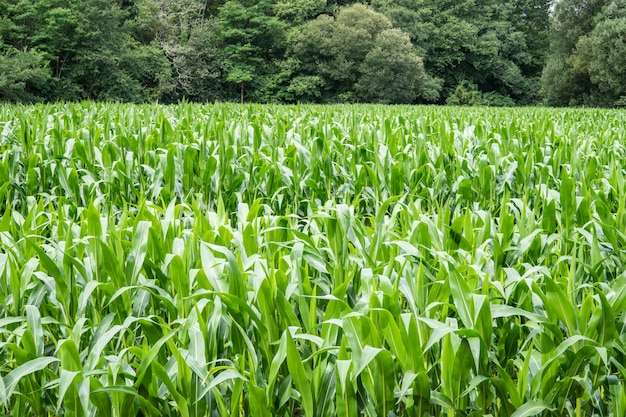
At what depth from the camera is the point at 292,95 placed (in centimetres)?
3841

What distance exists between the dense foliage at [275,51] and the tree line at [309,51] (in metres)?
0.09

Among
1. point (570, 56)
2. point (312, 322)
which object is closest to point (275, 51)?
point (570, 56)

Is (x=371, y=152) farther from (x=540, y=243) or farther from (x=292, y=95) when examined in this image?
(x=292, y=95)

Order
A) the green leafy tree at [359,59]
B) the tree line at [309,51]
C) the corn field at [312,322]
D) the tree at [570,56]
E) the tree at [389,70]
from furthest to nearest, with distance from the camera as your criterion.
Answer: the tree at [570,56], the green leafy tree at [359,59], the tree at [389,70], the tree line at [309,51], the corn field at [312,322]

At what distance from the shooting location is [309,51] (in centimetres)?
3853

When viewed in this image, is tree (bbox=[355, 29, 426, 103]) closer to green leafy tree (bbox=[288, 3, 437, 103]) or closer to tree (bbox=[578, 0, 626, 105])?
green leafy tree (bbox=[288, 3, 437, 103])

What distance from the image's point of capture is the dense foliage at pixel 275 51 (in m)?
27.7

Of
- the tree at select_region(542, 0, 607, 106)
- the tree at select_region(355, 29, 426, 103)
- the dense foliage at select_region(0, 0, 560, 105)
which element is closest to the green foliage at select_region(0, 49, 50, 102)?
the dense foliage at select_region(0, 0, 560, 105)

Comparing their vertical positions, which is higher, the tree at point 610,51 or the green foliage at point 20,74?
the tree at point 610,51

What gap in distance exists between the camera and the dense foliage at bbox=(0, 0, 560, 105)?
90.7 ft

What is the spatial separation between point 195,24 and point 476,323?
131 feet

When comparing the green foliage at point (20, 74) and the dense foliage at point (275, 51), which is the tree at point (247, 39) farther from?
→ the green foliage at point (20, 74)

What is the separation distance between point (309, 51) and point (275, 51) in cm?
329

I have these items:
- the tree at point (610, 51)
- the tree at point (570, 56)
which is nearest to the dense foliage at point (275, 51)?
the tree at point (610, 51)
